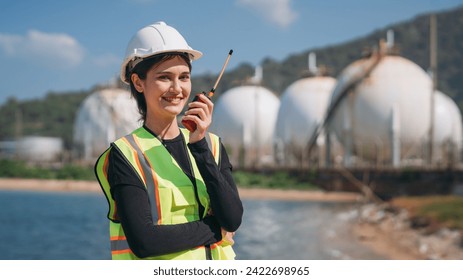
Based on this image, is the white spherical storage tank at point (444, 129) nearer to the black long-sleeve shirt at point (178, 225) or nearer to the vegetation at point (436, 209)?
the vegetation at point (436, 209)

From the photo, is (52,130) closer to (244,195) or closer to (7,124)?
(7,124)

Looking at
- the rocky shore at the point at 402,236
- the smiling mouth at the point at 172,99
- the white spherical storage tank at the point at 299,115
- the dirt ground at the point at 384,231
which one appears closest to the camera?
the smiling mouth at the point at 172,99

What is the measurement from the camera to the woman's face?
5.77 ft

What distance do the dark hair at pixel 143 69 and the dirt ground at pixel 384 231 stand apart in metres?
10.7

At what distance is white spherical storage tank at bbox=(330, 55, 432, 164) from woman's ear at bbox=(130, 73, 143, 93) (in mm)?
21374

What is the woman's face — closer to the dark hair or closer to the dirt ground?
the dark hair

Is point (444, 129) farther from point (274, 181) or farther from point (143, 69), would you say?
point (143, 69)

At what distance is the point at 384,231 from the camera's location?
53.8 feet

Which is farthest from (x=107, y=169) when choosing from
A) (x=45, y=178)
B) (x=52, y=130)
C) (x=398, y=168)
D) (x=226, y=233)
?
(x=52, y=130)

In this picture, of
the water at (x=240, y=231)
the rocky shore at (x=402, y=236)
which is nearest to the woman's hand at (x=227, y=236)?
the water at (x=240, y=231)

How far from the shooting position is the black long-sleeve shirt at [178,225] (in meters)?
1.66

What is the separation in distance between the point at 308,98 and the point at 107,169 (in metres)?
27.7

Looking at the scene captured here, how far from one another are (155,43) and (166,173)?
316 millimetres

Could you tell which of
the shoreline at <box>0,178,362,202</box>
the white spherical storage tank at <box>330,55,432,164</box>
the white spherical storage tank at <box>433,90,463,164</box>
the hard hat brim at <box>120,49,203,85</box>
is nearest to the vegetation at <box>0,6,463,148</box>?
the shoreline at <box>0,178,362,202</box>
